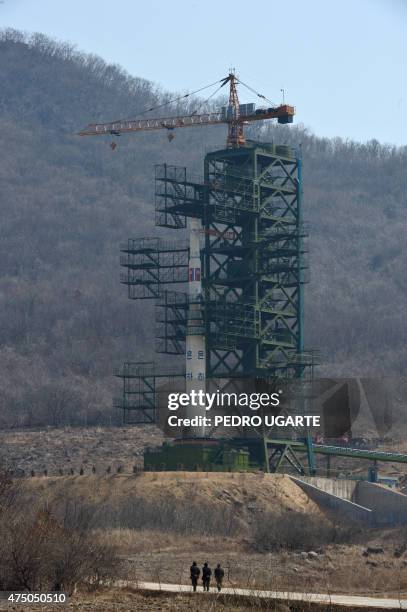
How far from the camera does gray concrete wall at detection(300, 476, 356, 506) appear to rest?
103812 millimetres

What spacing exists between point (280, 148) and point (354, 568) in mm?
40007

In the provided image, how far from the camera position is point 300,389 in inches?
4299

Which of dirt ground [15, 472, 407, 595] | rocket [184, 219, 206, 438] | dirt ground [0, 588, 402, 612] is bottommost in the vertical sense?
dirt ground [0, 588, 402, 612]

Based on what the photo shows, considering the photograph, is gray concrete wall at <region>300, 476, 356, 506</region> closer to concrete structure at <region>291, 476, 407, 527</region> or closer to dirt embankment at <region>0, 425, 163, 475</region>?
concrete structure at <region>291, 476, 407, 527</region>

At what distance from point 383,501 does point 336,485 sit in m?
3.54

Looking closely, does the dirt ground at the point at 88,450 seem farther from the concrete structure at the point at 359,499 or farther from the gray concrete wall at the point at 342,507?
the gray concrete wall at the point at 342,507

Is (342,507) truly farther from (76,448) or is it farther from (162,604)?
(162,604)

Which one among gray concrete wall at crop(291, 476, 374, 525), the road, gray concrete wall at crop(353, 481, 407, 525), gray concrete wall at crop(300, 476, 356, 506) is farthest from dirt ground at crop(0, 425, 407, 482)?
the road

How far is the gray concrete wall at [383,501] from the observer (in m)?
101

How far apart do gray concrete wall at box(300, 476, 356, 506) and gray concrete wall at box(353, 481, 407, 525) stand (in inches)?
15.9

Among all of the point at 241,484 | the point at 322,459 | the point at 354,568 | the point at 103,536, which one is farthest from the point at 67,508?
the point at 322,459

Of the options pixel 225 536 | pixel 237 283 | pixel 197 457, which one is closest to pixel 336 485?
pixel 197 457

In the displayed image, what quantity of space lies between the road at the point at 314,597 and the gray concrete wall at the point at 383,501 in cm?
3605

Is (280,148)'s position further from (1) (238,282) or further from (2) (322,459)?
(2) (322,459)
